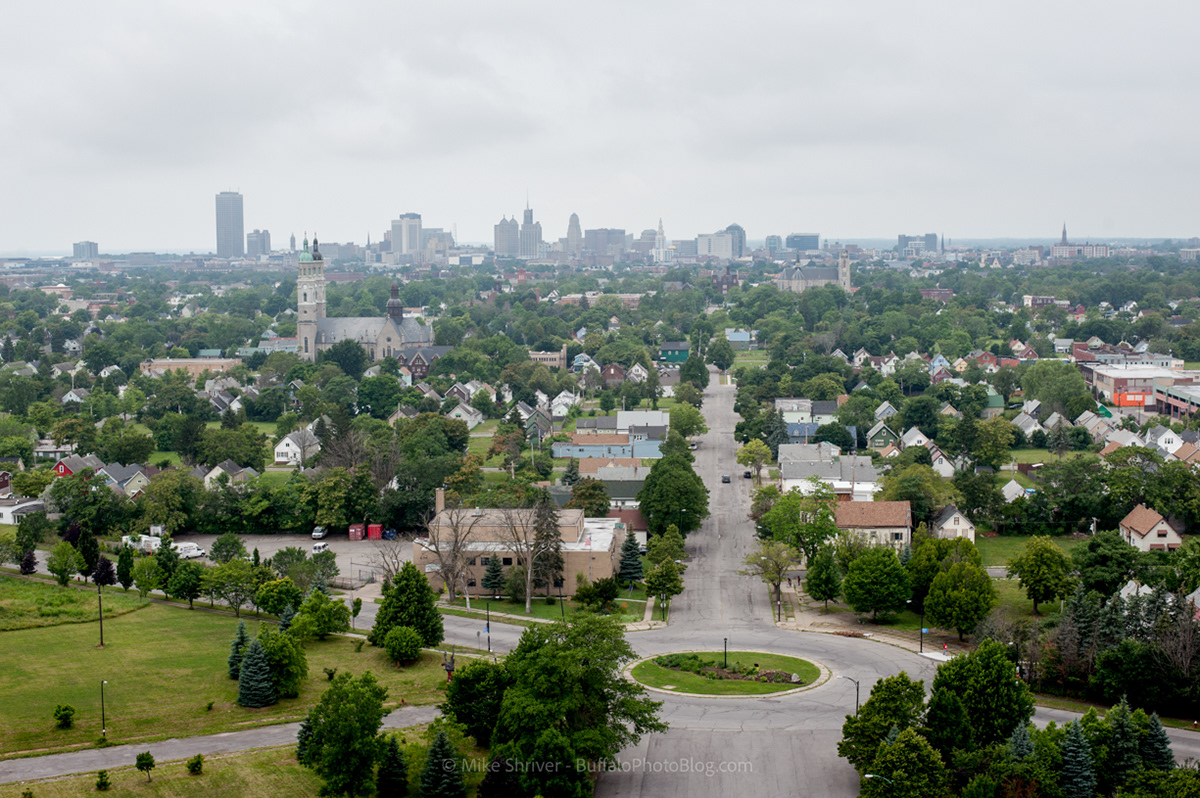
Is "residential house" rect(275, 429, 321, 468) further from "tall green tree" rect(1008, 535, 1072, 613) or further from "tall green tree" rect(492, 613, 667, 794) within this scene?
"tall green tree" rect(1008, 535, 1072, 613)

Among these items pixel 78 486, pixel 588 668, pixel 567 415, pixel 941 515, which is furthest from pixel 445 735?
pixel 567 415

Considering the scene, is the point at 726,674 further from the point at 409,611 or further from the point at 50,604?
the point at 50,604

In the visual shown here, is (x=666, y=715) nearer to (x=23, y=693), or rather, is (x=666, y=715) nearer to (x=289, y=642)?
(x=289, y=642)

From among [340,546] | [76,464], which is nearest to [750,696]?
[340,546]

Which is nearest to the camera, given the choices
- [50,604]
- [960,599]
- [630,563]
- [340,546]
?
[960,599]

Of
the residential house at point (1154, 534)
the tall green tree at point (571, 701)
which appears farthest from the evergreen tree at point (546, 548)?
the residential house at point (1154, 534)

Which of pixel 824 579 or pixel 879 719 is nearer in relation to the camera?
pixel 879 719
